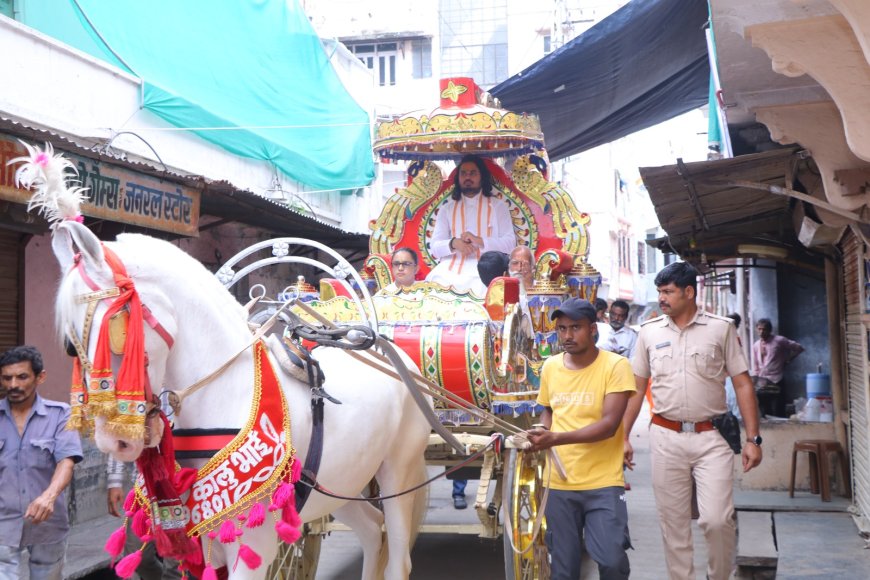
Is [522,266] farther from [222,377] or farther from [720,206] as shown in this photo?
[222,377]

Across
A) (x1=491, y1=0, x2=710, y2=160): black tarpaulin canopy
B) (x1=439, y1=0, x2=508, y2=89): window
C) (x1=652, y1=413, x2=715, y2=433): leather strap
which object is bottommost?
(x1=652, y1=413, x2=715, y2=433): leather strap

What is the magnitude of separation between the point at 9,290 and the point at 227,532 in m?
5.07

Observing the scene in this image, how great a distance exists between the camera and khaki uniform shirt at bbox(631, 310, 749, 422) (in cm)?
504

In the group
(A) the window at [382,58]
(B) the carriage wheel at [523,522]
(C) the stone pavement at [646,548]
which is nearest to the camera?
(B) the carriage wheel at [523,522]

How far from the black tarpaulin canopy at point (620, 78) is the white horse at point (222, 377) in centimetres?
563

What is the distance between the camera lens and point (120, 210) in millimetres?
7402

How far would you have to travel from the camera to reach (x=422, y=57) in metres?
29.4

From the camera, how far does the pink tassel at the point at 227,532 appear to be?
3.46 metres

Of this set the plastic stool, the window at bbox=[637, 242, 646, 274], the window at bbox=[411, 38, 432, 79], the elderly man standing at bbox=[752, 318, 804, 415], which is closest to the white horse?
the plastic stool

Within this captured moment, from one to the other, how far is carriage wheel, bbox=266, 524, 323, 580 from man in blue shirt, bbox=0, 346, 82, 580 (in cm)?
122

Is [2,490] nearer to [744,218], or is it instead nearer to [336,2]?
[744,218]

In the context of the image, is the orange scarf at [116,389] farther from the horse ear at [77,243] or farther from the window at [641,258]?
the window at [641,258]

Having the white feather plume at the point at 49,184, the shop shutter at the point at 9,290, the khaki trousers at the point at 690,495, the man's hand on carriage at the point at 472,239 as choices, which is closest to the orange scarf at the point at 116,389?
the white feather plume at the point at 49,184

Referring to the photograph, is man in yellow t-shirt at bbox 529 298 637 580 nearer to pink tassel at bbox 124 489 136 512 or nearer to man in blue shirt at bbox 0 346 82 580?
pink tassel at bbox 124 489 136 512
